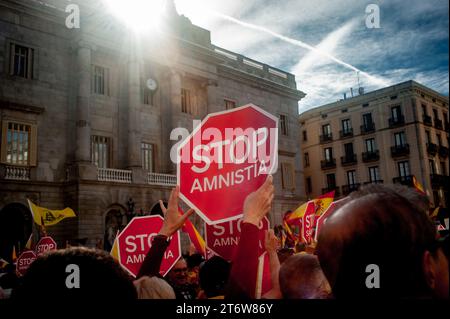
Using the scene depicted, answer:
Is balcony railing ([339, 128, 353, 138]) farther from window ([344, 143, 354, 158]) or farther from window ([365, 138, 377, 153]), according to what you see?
window ([365, 138, 377, 153])

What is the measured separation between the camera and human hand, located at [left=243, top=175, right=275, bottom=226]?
6.86 ft

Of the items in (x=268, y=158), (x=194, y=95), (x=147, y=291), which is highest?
(x=194, y=95)

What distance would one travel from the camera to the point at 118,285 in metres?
1.56

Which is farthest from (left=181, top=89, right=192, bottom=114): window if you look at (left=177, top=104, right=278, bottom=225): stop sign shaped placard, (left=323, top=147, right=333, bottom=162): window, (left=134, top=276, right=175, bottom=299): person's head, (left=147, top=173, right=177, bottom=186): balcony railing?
(left=134, top=276, right=175, bottom=299): person's head

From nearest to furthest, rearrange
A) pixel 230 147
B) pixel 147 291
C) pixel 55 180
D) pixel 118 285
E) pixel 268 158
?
pixel 118 285 < pixel 147 291 < pixel 268 158 < pixel 230 147 < pixel 55 180

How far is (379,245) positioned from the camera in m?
1.34

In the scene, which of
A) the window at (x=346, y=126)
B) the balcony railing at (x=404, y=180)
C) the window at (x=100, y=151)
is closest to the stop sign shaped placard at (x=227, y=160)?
the window at (x=100, y=151)

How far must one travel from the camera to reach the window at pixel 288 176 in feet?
94.0

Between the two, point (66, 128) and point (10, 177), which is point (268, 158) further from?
point (66, 128)

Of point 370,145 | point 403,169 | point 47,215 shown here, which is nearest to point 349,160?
point 370,145

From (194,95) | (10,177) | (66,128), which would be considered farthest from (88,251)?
(194,95)

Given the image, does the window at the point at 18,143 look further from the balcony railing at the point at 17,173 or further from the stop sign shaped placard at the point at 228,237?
the stop sign shaped placard at the point at 228,237

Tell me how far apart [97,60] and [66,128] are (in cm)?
416

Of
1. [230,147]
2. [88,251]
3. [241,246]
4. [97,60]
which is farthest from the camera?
[97,60]
